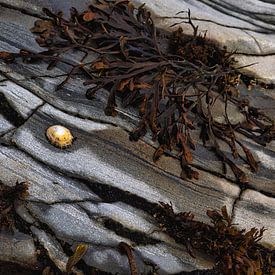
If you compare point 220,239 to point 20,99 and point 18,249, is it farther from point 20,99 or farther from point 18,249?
point 20,99

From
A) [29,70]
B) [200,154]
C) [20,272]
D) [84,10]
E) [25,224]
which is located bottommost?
[20,272]

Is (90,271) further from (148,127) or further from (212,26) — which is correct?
(212,26)

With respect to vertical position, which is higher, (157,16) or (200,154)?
(157,16)

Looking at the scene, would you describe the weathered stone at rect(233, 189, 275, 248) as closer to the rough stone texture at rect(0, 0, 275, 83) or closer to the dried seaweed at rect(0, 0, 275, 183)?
the dried seaweed at rect(0, 0, 275, 183)

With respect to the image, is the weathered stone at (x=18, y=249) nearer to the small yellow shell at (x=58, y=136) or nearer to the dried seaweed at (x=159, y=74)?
the small yellow shell at (x=58, y=136)

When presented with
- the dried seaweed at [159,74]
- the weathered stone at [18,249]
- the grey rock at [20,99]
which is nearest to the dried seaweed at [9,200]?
the weathered stone at [18,249]

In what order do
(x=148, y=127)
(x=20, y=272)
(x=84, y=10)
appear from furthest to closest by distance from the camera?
(x=84, y=10) → (x=148, y=127) → (x=20, y=272)

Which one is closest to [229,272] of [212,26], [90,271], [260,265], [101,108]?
[260,265]

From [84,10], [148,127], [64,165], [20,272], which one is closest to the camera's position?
[20,272]
